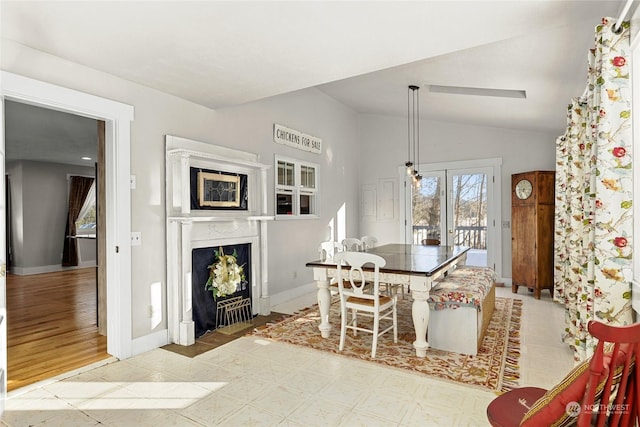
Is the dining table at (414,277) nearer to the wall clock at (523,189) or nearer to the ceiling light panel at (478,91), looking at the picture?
the ceiling light panel at (478,91)

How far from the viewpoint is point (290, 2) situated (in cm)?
205

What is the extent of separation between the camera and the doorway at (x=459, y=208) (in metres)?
6.41

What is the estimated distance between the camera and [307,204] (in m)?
6.14

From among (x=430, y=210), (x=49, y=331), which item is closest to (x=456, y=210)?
(x=430, y=210)

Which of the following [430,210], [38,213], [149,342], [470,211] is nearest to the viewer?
[149,342]

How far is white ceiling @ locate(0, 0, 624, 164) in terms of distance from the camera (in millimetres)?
2086

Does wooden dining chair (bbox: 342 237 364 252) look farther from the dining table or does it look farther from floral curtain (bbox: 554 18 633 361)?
floral curtain (bbox: 554 18 633 361)

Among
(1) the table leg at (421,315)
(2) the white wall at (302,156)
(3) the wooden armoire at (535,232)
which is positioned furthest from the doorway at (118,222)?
(3) the wooden armoire at (535,232)

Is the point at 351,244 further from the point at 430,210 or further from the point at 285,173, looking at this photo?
the point at 430,210

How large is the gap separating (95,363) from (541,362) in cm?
375

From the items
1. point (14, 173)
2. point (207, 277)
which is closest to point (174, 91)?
point (207, 277)

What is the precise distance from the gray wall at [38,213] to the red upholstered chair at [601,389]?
31.9 ft

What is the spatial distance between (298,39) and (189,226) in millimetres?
2103

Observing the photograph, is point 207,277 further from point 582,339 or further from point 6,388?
point 582,339
